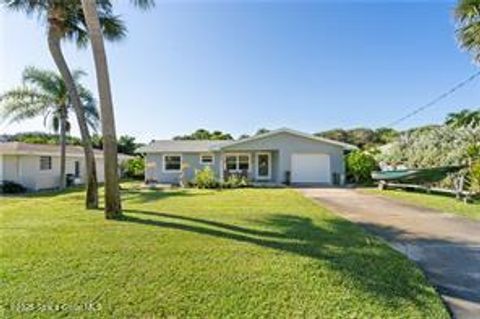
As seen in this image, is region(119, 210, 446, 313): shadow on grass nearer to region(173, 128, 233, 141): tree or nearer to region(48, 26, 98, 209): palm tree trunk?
region(48, 26, 98, 209): palm tree trunk

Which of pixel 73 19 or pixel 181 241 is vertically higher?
pixel 73 19

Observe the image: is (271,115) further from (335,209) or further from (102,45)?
(102,45)

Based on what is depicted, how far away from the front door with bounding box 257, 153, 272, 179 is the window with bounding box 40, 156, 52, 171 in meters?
15.1

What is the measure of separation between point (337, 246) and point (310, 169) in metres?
21.7

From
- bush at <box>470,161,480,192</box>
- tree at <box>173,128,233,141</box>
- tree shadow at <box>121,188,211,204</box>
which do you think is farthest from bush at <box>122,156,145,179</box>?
bush at <box>470,161,480,192</box>

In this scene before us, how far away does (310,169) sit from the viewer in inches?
1153

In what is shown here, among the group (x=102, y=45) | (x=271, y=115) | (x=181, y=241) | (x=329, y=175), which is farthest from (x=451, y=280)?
(x=271, y=115)

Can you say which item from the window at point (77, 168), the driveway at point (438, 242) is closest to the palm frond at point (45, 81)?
the window at point (77, 168)

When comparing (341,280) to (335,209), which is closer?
(341,280)

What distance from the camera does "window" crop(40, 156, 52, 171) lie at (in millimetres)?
29506

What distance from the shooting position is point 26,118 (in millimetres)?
27422

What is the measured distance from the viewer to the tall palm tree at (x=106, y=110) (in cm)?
1080

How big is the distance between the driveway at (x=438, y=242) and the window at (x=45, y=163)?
881 inches

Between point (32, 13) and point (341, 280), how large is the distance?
46.3ft
